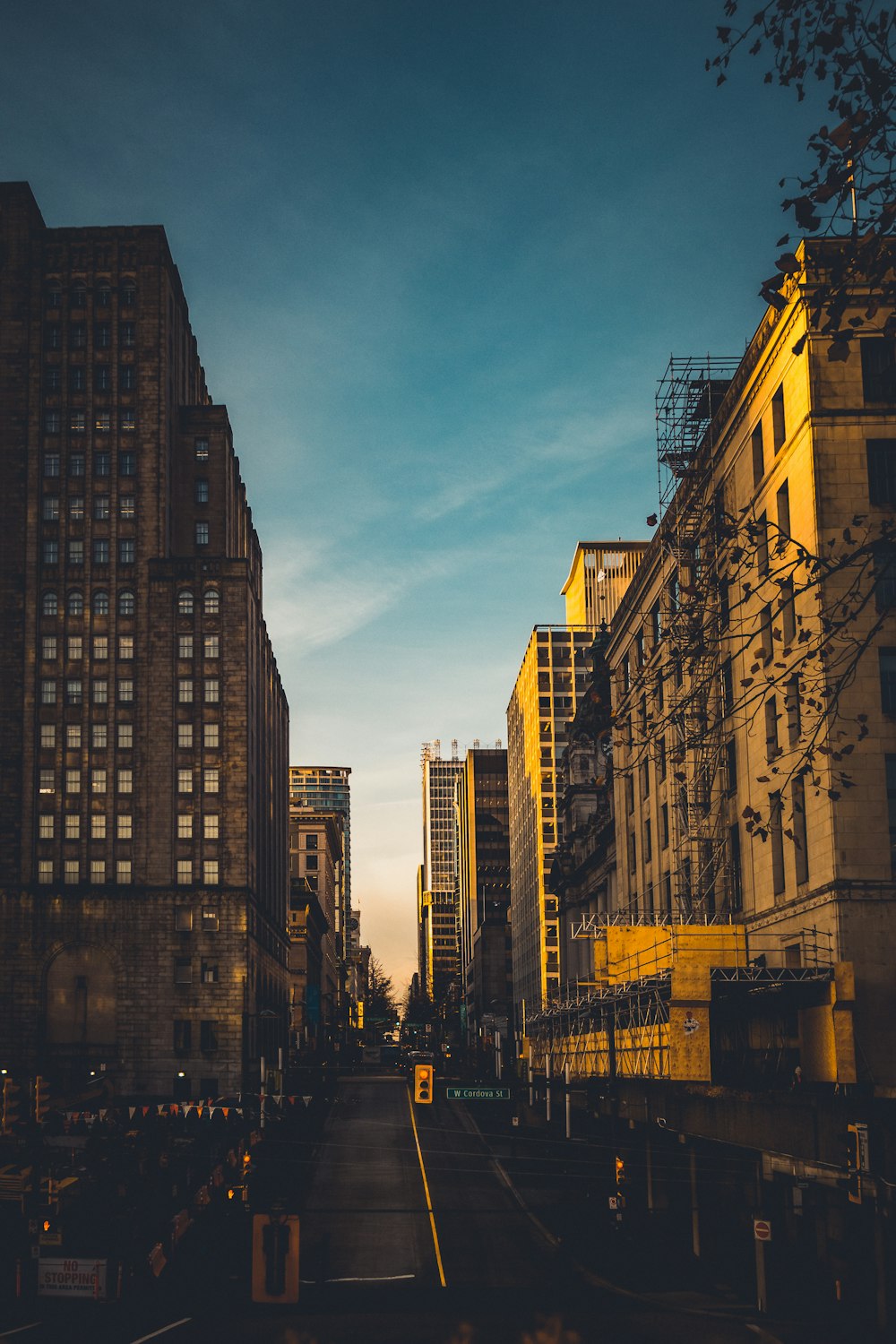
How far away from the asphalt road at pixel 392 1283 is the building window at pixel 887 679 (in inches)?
666

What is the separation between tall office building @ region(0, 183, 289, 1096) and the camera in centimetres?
11225

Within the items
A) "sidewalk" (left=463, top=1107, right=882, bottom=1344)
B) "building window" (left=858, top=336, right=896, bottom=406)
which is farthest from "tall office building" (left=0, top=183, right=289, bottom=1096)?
"building window" (left=858, top=336, right=896, bottom=406)

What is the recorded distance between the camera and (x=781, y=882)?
45344mm

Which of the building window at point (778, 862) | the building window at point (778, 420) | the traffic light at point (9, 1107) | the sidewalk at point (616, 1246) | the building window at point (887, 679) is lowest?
the sidewalk at point (616, 1246)

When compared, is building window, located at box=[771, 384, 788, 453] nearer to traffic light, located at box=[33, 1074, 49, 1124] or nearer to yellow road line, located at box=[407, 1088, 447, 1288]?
yellow road line, located at box=[407, 1088, 447, 1288]

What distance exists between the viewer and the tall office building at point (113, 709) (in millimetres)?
112250

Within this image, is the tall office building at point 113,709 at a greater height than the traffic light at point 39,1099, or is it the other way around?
the tall office building at point 113,709

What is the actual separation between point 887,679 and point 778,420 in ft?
32.3

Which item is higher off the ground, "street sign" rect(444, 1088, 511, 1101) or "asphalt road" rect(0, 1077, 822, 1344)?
"street sign" rect(444, 1088, 511, 1101)

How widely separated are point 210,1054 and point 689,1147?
240 feet

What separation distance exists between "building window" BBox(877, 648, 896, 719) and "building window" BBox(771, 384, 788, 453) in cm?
810

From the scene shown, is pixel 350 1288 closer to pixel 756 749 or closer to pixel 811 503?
pixel 756 749

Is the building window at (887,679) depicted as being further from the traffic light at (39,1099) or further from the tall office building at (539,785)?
the tall office building at (539,785)

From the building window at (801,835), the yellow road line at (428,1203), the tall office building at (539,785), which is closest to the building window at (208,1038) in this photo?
the yellow road line at (428,1203)
